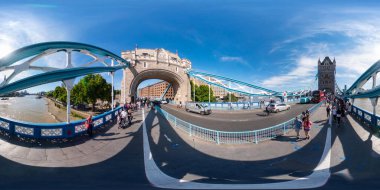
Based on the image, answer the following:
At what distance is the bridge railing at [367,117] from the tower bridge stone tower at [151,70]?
11.7 meters

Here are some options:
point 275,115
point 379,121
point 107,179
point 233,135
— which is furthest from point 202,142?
point 379,121

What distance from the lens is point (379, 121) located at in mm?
6285

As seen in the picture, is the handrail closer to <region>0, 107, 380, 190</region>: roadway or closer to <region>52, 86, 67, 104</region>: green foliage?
<region>0, 107, 380, 190</region>: roadway

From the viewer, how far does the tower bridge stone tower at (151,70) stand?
17.0 m

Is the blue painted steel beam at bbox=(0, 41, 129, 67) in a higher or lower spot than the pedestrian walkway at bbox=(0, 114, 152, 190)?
higher

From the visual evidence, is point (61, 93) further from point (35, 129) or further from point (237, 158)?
point (237, 158)

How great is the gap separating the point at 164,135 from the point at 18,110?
144 ft

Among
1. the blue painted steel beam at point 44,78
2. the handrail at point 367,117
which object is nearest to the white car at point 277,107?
the handrail at point 367,117

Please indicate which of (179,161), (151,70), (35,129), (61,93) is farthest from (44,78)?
(61,93)

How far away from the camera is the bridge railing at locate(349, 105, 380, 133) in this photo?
20.8 ft

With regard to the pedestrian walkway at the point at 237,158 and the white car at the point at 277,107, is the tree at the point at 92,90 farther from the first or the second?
the white car at the point at 277,107

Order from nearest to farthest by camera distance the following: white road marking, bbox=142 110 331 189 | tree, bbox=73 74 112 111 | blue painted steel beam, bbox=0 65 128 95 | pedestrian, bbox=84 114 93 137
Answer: white road marking, bbox=142 110 331 189
blue painted steel beam, bbox=0 65 128 95
pedestrian, bbox=84 114 93 137
tree, bbox=73 74 112 111

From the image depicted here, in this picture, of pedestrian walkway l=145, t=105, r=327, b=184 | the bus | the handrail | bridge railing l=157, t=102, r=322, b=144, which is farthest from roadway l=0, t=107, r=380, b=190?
the bus

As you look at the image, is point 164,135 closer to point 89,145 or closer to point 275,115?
point 89,145
